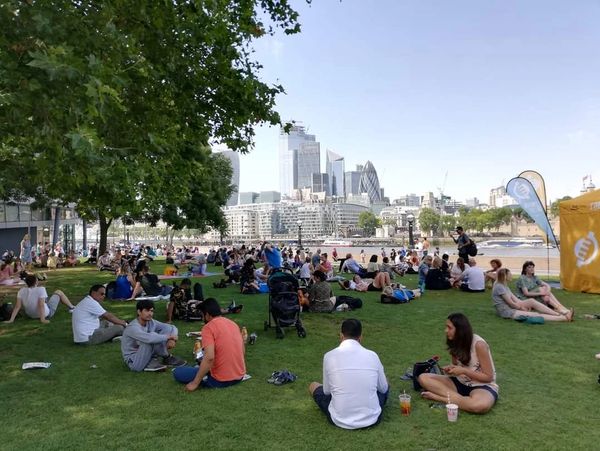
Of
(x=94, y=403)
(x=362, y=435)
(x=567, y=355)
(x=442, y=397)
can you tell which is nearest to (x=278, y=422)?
(x=362, y=435)

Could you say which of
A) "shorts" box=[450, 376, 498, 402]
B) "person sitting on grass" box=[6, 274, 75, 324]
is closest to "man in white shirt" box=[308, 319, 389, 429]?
"shorts" box=[450, 376, 498, 402]

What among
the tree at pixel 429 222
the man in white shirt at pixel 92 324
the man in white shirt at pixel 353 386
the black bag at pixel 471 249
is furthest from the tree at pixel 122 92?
the tree at pixel 429 222

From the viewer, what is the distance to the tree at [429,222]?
525ft

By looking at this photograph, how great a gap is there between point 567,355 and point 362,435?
4.49 m

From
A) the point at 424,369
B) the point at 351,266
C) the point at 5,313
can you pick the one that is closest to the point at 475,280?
the point at 351,266

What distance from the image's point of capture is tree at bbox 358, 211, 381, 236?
18788 centimetres

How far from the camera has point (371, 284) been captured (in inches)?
603

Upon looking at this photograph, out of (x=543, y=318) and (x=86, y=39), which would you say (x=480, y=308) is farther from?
(x=86, y=39)

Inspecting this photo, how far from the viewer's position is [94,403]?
5.29 meters

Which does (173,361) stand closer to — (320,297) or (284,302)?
(284,302)

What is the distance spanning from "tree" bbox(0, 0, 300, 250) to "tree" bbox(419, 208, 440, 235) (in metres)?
154

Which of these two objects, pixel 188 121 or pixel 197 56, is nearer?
pixel 197 56

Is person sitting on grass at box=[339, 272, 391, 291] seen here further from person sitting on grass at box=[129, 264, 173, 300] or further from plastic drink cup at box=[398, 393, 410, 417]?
plastic drink cup at box=[398, 393, 410, 417]

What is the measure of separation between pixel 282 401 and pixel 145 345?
7.97ft
